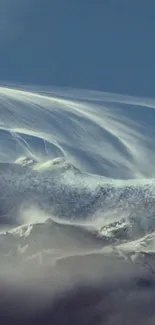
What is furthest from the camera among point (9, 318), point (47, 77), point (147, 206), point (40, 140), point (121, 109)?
point (47, 77)

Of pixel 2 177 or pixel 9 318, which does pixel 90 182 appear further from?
pixel 9 318

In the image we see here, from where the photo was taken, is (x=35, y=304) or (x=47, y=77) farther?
(x=47, y=77)

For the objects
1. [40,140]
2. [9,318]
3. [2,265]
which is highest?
[40,140]

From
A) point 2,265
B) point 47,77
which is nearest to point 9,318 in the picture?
point 2,265

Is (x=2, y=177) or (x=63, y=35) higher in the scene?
(x=63, y=35)

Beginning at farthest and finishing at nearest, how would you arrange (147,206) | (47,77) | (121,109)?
(47,77)
(121,109)
(147,206)

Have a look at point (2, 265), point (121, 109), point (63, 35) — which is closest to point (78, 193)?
point (2, 265)

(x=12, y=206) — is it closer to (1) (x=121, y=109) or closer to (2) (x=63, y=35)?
(1) (x=121, y=109)
